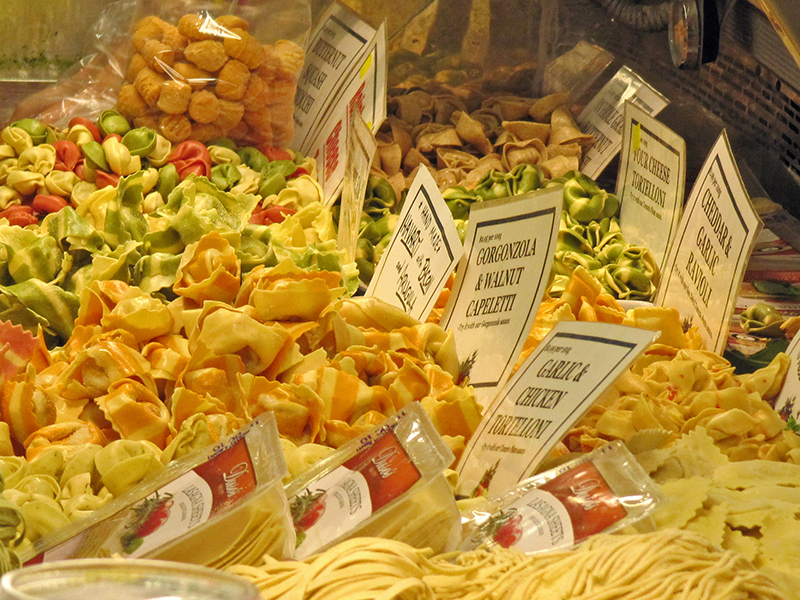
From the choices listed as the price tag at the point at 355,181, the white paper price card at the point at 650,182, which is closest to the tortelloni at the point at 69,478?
the price tag at the point at 355,181

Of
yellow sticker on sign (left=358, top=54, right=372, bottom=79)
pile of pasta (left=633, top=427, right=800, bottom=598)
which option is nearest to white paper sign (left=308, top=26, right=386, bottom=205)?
yellow sticker on sign (left=358, top=54, right=372, bottom=79)

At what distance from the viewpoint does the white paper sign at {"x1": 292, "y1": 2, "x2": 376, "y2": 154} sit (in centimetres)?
259

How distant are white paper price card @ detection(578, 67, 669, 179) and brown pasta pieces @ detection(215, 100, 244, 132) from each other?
99 cm

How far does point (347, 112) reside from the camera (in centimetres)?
250

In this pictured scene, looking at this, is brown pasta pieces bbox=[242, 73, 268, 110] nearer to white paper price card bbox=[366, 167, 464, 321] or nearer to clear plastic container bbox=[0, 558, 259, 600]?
white paper price card bbox=[366, 167, 464, 321]

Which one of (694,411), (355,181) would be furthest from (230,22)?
(694,411)

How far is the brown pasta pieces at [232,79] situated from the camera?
7.82 feet

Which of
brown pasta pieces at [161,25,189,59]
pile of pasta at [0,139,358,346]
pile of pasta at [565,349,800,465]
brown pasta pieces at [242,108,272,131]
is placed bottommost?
pile of pasta at [565,349,800,465]

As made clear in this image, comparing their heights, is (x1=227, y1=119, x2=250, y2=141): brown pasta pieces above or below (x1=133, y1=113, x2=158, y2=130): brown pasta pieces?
below

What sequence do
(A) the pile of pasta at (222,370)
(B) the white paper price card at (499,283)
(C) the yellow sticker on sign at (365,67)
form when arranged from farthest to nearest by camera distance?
(C) the yellow sticker on sign at (365,67)
(B) the white paper price card at (499,283)
(A) the pile of pasta at (222,370)

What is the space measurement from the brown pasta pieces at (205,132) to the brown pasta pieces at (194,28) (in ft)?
0.76

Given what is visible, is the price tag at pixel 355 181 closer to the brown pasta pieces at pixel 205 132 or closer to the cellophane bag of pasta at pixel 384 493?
the brown pasta pieces at pixel 205 132

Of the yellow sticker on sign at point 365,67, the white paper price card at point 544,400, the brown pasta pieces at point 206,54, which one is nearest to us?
the white paper price card at point 544,400

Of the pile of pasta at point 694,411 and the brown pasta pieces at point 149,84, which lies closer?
the pile of pasta at point 694,411
